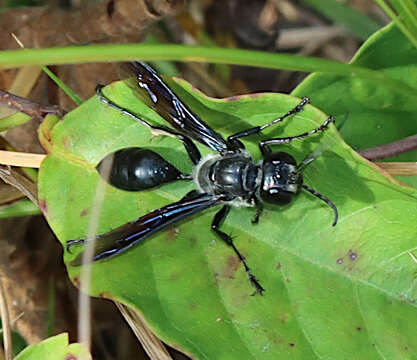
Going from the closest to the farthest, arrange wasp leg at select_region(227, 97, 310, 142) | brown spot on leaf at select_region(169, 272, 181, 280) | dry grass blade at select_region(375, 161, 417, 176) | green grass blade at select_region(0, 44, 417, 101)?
green grass blade at select_region(0, 44, 417, 101) → wasp leg at select_region(227, 97, 310, 142) → brown spot on leaf at select_region(169, 272, 181, 280) → dry grass blade at select_region(375, 161, 417, 176)

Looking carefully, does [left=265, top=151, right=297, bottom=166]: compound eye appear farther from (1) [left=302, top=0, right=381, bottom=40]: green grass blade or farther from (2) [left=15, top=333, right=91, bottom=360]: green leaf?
(1) [left=302, top=0, right=381, bottom=40]: green grass blade

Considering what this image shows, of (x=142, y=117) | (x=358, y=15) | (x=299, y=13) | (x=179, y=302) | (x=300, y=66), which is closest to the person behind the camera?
(x=300, y=66)

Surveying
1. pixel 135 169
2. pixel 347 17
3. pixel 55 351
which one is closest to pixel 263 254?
pixel 135 169

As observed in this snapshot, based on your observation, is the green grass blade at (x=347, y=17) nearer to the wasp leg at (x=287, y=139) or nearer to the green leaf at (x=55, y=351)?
the wasp leg at (x=287, y=139)

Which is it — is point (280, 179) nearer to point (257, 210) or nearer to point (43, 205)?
point (257, 210)

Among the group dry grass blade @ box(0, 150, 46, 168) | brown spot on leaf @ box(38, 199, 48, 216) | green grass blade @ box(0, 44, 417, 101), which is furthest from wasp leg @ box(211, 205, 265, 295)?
green grass blade @ box(0, 44, 417, 101)

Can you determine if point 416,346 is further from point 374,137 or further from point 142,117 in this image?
point 142,117

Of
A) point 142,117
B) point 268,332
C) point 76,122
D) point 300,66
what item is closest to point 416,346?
point 268,332

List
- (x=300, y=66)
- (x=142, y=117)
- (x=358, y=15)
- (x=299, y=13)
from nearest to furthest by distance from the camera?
(x=300, y=66), (x=142, y=117), (x=358, y=15), (x=299, y=13)
